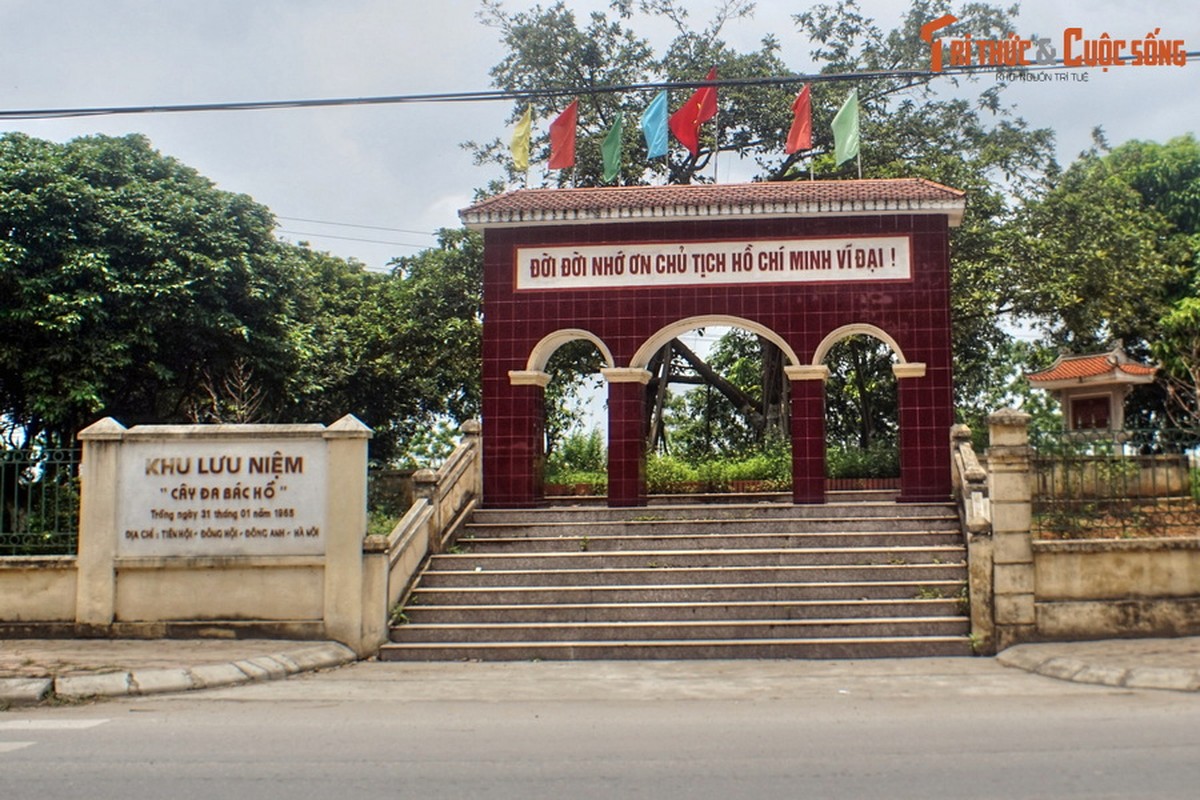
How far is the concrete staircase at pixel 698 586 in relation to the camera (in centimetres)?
1218

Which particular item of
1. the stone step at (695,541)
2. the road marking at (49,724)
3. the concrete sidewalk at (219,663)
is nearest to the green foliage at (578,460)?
the stone step at (695,541)

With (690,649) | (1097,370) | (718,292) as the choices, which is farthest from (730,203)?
(1097,370)

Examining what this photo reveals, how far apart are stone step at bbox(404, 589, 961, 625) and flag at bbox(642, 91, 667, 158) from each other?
8.65 metres

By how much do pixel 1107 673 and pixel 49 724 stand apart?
8454 millimetres

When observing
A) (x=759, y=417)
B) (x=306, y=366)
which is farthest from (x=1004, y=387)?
(x=306, y=366)

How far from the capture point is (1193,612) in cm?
1179

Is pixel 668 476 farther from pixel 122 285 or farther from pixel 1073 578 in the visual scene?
pixel 122 285

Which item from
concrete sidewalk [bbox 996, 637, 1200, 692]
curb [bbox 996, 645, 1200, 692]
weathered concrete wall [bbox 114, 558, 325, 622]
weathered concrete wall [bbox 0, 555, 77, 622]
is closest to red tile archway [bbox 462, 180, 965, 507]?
weathered concrete wall [bbox 114, 558, 325, 622]

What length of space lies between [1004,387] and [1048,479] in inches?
1094

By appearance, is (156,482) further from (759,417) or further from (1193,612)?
(759,417)

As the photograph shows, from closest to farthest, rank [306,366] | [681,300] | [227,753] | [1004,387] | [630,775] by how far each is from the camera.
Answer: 1. [630,775]
2. [227,753]
3. [681,300]
4. [306,366]
5. [1004,387]

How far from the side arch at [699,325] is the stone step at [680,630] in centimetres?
515

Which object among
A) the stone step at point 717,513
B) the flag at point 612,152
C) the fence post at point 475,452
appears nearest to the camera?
the stone step at point 717,513

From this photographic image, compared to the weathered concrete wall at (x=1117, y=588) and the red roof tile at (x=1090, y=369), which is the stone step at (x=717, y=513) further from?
the red roof tile at (x=1090, y=369)
